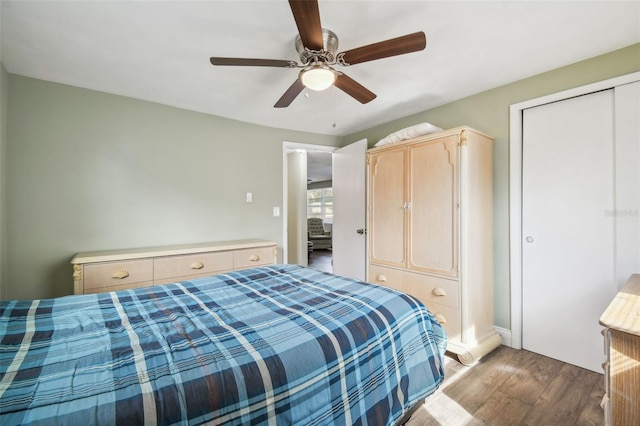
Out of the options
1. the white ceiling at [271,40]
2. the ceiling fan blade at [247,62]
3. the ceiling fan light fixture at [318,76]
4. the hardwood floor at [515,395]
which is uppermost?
the white ceiling at [271,40]

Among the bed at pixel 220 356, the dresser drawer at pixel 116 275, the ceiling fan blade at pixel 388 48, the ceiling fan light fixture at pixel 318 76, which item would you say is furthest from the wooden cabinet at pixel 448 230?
the dresser drawer at pixel 116 275

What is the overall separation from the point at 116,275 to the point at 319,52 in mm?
2279

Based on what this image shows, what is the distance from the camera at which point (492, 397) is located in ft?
5.70

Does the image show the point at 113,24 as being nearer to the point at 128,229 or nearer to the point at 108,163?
the point at 108,163

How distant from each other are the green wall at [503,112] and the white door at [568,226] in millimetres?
131

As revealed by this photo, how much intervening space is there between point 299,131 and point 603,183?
3.09 metres

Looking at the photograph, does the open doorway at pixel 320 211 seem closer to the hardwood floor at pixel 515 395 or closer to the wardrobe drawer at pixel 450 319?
the wardrobe drawer at pixel 450 319

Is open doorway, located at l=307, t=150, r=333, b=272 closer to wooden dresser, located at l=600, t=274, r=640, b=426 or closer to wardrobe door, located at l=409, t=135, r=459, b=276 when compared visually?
wardrobe door, located at l=409, t=135, r=459, b=276

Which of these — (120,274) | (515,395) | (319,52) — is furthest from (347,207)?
(120,274)

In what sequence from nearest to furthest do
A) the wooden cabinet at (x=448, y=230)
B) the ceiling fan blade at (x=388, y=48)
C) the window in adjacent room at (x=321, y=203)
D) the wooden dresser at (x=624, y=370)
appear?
the wooden dresser at (x=624, y=370) < the ceiling fan blade at (x=388, y=48) < the wooden cabinet at (x=448, y=230) < the window in adjacent room at (x=321, y=203)

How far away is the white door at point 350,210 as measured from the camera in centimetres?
323

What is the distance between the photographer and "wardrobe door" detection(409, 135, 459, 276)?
7.47ft

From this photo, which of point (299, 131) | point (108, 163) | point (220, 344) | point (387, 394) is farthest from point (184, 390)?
point (299, 131)

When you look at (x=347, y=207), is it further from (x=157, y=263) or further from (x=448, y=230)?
(x=157, y=263)
